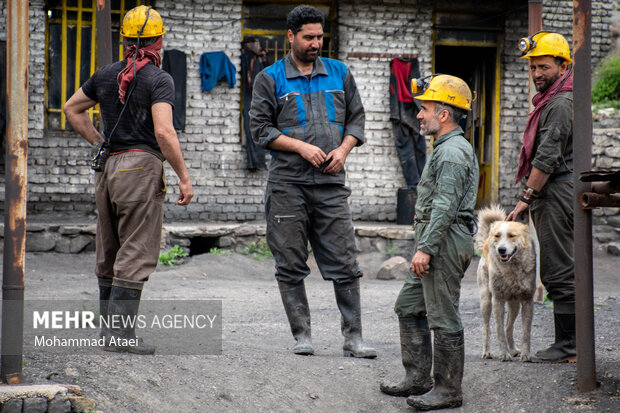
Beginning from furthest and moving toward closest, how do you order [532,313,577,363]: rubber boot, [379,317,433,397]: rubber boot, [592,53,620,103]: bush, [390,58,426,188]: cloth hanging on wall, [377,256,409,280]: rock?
[592,53,620,103]: bush, [390,58,426,188]: cloth hanging on wall, [377,256,409,280]: rock, [532,313,577,363]: rubber boot, [379,317,433,397]: rubber boot

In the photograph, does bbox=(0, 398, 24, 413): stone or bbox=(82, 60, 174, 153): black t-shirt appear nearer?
bbox=(0, 398, 24, 413): stone

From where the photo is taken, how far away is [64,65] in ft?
37.6

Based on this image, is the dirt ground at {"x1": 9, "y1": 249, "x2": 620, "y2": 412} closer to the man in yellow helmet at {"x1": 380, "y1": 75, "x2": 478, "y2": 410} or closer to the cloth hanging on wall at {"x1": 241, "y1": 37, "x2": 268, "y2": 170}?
the man in yellow helmet at {"x1": 380, "y1": 75, "x2": 478, "y2": 410}

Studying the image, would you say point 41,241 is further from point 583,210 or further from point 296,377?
point 583,210

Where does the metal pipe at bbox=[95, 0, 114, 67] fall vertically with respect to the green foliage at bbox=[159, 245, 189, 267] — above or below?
above

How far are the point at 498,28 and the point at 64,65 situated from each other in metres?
7.20

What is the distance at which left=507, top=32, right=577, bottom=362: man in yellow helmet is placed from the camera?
4.80 meters

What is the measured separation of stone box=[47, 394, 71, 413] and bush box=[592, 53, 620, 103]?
1172 cm

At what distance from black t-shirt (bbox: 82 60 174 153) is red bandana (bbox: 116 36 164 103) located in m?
0.03

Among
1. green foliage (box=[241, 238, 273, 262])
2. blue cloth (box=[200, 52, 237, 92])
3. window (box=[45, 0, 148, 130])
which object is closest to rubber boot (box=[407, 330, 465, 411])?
green foliage (box=[241, 238, 273, 262])

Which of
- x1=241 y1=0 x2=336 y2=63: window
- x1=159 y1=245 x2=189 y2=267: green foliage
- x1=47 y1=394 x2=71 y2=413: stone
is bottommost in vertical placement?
x1=47 y1=394 x2=71 y2=413: stone

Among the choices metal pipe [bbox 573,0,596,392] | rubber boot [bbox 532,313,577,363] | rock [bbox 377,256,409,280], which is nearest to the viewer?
metal pipe [bbox 573,0,596,392]

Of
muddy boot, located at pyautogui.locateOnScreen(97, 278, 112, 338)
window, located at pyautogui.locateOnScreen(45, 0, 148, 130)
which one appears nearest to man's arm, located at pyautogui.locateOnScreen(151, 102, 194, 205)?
muddy boot, located at pyautogui.locateOnScreen(97, 278, 112, 338)

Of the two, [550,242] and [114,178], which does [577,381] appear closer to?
[550,242]
